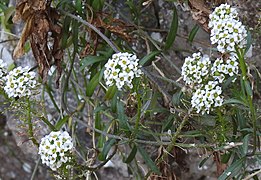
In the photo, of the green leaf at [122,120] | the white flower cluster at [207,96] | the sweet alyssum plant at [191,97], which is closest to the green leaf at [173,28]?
the sweet alyssum plant at [191,97]

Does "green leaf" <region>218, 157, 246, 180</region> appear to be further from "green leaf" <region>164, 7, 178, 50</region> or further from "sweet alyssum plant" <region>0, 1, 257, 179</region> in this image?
"green leaf" <region>164, 7, 178, 50</region>

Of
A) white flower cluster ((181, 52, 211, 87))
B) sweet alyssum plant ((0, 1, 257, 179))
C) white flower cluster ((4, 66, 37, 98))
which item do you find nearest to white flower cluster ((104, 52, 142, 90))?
sweet alyssum plant ((0, 1, 257, 179))

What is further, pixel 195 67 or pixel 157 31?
pixel 157 31

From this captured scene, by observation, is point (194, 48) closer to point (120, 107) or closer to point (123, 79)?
point (120, 107)

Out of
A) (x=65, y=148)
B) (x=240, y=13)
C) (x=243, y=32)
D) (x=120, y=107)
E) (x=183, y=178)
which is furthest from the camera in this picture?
(x=183, y=178)

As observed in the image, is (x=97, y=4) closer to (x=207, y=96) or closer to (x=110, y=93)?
(x=110, y=93)

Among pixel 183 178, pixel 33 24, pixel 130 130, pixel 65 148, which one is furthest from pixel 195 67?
pixel 183 178
